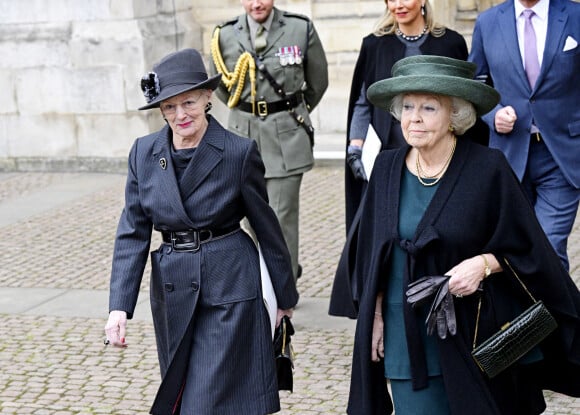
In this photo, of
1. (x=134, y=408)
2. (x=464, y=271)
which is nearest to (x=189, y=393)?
(x=464, y=271)

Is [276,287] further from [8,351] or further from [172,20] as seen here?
[172,20]

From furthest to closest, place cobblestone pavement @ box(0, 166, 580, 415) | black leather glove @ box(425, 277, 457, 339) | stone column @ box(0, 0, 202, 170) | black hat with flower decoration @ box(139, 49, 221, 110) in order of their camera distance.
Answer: stone column @ box(0, 0, 202, 170) < cobblestone pavement @ box(0, 166, 580, 415) < black hat with flower decoration @ box(139, 49, 221, 110) < black leather glove @ box(425, 277, 457, 339)

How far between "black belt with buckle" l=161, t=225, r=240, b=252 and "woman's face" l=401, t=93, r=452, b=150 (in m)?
0.88

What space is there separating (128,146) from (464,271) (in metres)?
9.46

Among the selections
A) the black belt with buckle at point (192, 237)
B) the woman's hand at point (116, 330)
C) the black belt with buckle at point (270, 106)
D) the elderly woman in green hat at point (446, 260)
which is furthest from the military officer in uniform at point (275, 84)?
the elderly woman in green hat at point (446, 260)

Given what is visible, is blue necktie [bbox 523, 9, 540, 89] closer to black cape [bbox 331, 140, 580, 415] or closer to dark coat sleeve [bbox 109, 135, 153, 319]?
black cape [bbox 331, 140, 580, 415]

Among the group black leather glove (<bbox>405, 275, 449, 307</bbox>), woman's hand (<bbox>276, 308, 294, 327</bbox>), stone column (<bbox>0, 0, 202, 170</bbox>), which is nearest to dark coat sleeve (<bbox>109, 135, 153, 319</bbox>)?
woman's hand (<bbox>276, 308, 294, 327</bbox>)

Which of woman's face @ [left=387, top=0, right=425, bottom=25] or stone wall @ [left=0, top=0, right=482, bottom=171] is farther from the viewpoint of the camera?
stone wall @ [left=0, top=0, right=482, bottom=171]

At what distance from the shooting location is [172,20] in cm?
1395

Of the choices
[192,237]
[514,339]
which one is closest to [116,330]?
[192,237]

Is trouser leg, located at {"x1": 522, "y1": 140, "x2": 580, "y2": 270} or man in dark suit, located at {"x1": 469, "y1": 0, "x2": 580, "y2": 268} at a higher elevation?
man in dark suit, located at {"x1": 469, "y1": 0, "x2": 580, "y2": 268}

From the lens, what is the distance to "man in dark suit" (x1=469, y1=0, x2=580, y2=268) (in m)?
6.28

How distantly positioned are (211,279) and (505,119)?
89.2 inches

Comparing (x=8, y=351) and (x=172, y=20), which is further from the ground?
(x=172, y=20)
